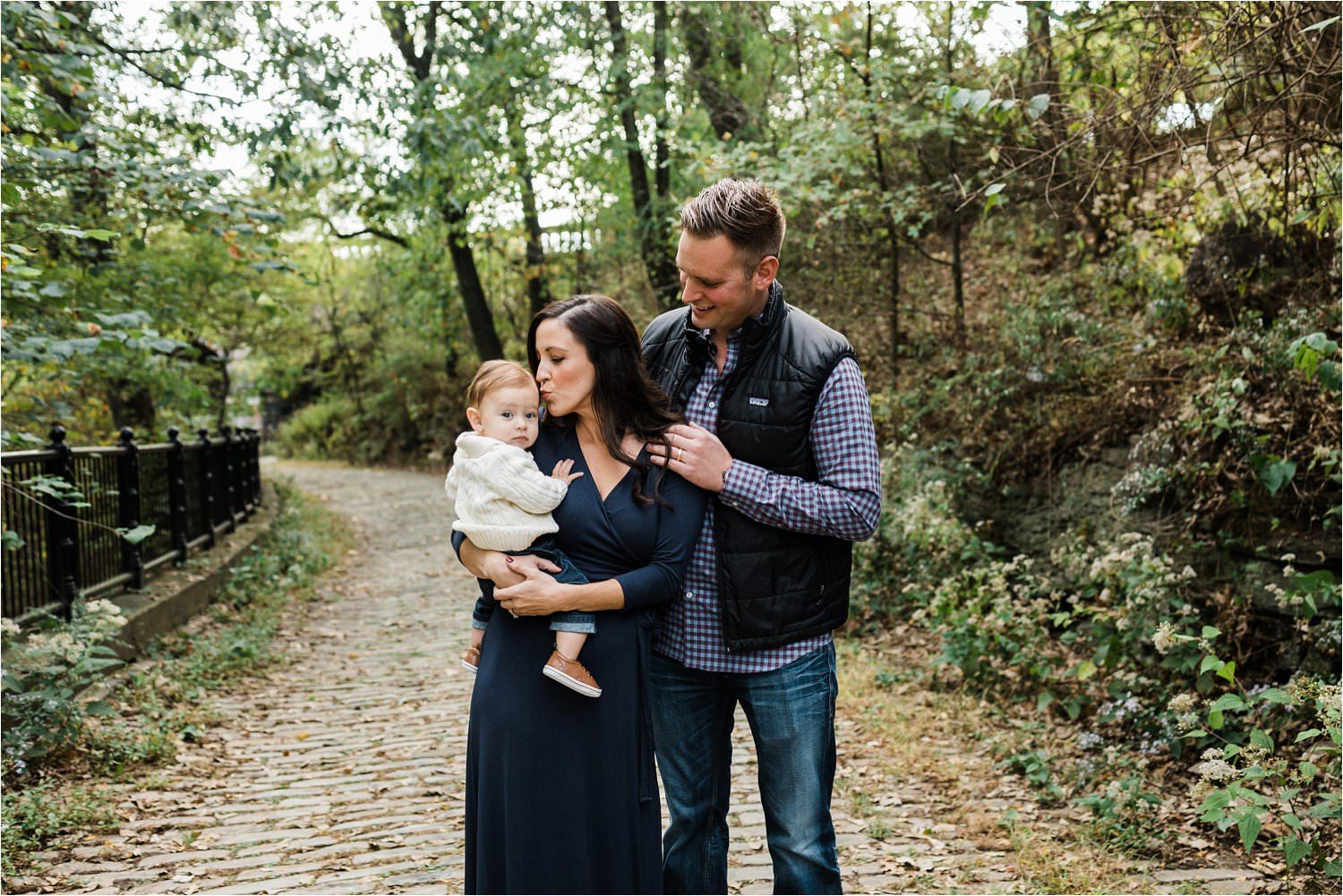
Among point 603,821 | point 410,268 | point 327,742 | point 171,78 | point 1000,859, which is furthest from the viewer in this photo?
point 410,268

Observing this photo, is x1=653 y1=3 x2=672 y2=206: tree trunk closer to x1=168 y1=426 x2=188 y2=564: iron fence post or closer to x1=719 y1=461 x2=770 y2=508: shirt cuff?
x1=168 y1=426 x2=188 y2=564: iron fence post

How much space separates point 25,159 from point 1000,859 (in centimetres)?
628

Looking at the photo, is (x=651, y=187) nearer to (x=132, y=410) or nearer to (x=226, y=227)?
(x=132, y=410)

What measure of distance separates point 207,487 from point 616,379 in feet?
32.9

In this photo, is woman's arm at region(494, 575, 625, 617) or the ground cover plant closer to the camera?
woman's arm at region(494, 575, 625, 617)

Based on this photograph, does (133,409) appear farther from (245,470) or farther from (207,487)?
(207,487)

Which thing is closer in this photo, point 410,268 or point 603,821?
point 603,821

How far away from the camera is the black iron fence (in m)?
6.25

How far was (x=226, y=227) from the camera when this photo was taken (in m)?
6.80

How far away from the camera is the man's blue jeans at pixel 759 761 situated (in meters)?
2.74

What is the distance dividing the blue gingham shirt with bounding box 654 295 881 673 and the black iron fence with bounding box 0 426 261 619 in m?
3.69

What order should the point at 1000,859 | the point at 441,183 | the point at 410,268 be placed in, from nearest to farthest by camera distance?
the point at 1000,859 < the point at 441,183 < the point at 410,268

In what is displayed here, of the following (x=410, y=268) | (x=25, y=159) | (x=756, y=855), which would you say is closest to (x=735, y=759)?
(x=756, y=855)

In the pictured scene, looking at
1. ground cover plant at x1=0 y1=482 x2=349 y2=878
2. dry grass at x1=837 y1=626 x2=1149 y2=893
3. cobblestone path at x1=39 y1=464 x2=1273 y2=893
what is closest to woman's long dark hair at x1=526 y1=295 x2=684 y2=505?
cobblestone path at x1=39 y1=464 x2=1273 y2=893
